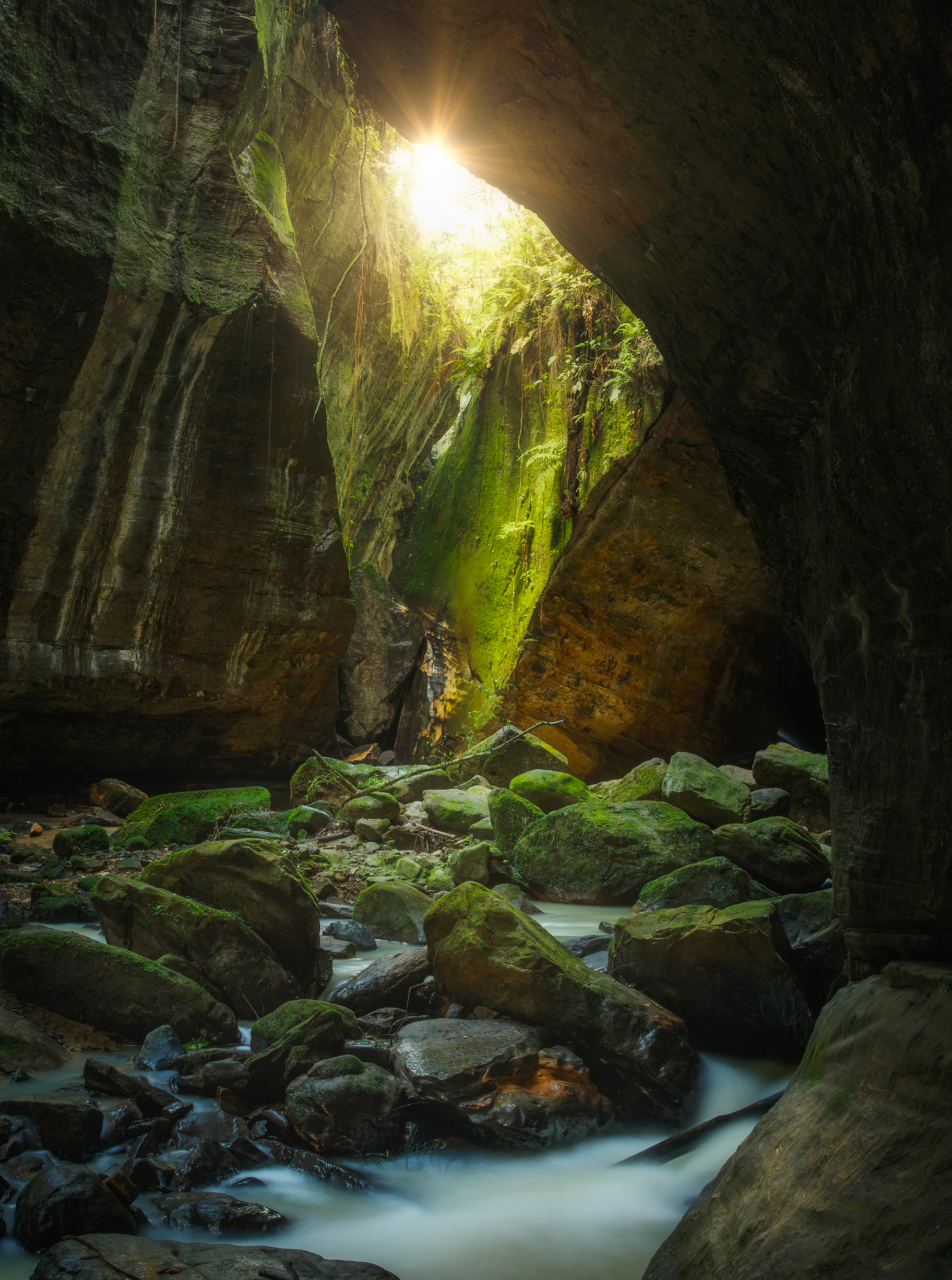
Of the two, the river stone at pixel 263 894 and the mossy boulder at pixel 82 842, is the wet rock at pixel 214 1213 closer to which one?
the river stone at pixel 263 894

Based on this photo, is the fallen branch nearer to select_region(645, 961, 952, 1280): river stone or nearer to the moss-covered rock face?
select_region(645, 961, 952, 1280): river stone

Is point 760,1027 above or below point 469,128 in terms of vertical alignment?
below

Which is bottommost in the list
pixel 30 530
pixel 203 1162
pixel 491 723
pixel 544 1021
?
pixel 203 1162

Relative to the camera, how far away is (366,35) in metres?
3.92

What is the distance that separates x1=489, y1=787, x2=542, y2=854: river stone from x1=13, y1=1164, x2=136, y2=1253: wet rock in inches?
180

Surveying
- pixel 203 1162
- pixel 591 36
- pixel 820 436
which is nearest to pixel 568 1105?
pixel 203 1162

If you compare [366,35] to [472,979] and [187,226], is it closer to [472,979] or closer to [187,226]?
[187,226]

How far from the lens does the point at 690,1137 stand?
299cm

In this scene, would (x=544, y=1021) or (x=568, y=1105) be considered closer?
(x=568, y=1105)

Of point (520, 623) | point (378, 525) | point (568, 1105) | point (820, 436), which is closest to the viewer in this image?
point (820, 436)

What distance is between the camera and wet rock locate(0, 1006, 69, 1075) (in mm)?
2887

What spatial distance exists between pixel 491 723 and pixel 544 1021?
7.06 m

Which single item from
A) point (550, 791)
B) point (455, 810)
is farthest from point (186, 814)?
point (550, 791)

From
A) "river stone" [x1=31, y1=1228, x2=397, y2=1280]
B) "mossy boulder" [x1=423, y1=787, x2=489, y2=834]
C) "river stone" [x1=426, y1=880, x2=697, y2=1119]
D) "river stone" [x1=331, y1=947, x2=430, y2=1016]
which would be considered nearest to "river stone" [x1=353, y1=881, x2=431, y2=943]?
"river stone" [x1=331, y1=947, x2=430, y2=1016]
